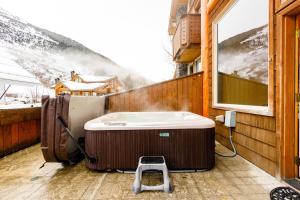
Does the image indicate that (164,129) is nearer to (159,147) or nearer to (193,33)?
(159,147)

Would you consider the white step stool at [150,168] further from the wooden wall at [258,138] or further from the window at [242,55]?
the window at [242,55]

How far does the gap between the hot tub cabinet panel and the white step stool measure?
12 cm

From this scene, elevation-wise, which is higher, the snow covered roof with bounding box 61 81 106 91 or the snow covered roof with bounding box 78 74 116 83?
the snow covered roof with bounding box 78 74 116 83

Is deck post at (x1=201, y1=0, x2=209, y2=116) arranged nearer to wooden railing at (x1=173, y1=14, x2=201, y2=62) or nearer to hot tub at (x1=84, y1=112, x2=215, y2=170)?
wooden railing at (x1=173, y1=14, x2=201, y2=62)

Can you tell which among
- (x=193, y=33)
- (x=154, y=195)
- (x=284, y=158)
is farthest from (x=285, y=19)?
(x=193, y=33)

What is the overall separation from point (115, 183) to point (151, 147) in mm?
474

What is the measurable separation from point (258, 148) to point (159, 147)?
3.28 feet

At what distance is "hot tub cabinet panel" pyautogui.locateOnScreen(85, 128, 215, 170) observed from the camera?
2.13 metres

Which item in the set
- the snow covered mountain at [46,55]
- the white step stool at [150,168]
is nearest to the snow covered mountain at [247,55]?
the white step stool at [150,168]

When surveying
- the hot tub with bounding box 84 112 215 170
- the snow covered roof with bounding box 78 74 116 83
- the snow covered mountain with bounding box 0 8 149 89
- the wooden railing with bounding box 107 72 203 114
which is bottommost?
the hot tub with bounding box 84 112 215 170

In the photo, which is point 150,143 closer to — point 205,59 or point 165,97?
point 165,97

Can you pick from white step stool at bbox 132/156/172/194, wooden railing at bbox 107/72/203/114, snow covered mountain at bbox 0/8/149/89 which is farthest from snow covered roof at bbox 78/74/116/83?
white step stool at bbox 132/156/172/194

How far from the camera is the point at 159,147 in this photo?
2.14 meters

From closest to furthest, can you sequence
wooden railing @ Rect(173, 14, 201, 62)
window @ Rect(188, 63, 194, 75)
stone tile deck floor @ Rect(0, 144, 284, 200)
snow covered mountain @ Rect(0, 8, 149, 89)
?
stone tile deck floor @ Rect(0, 144, 284, 200) → snow covered mountain @ Rect(0, 8, 149, 89) → wooden railing @ Rect(173, 14, 201, 62) → window @ Rect(188, 63, 194, 75)
